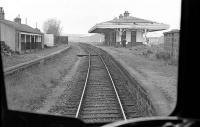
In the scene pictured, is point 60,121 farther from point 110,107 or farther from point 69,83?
point 69,83

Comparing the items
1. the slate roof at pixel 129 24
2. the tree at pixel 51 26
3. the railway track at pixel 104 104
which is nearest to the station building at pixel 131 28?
the slate roof at pixel 129 24

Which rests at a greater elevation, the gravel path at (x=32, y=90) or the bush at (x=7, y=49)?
the bush at (x=7, y=49)

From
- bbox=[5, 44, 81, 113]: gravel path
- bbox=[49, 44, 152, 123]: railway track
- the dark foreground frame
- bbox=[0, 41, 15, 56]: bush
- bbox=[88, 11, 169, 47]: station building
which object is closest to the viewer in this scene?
the dark foreground frame

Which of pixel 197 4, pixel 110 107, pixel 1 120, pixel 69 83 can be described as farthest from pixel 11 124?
pixel 69 83

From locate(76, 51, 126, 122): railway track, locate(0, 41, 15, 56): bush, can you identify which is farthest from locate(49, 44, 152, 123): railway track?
locate(0, 41, 15, 56): bush

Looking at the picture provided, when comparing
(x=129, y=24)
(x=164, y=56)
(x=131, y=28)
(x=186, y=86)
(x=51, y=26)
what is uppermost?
(x=51, y=26)

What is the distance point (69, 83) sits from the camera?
14492mm

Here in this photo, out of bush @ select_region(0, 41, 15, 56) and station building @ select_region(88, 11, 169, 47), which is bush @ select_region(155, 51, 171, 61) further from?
station building @ select_region(88, 11, 169, 47)

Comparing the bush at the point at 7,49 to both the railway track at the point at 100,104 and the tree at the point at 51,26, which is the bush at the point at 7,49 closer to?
the railway track at the point at 100,104

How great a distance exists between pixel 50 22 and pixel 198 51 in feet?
280

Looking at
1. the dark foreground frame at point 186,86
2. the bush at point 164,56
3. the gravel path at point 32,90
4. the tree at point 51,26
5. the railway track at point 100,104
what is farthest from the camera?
the tree at point 51,26

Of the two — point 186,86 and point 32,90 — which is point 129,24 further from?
point 186,86

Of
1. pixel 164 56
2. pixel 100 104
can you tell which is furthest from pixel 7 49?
pixel 100 104

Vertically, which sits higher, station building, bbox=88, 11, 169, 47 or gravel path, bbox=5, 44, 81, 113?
station building, bbox=88, 11, 169, 47
